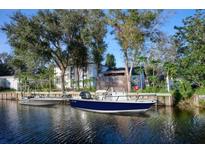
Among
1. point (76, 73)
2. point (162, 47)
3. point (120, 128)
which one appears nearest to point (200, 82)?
point (162, 47)

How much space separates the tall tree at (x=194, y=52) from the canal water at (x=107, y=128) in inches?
83.3

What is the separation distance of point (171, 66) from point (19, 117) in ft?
22.2

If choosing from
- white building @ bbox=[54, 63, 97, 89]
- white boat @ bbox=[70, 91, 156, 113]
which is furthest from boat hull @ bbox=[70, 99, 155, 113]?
white building @ bbox=[54, 63, 97, 89]

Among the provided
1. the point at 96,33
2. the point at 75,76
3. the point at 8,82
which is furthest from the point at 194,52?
the point at 8,82

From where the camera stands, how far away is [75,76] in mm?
16641

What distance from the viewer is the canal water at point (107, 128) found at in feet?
23.3

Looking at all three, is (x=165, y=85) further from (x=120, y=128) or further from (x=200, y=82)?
(x=120, y=128)

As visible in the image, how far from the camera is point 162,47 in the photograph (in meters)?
13.9

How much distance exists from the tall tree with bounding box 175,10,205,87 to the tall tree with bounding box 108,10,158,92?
5.49 ft

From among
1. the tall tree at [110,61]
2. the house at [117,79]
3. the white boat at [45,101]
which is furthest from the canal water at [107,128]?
the tall tree at [110,61]

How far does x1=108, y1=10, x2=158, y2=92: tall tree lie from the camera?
13.1m

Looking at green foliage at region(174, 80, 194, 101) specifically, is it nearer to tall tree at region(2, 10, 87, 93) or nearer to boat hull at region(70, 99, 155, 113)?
boat hull at region(70, 99, 155, 113)

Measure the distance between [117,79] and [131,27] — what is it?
9.59ft
